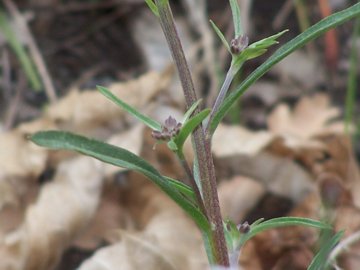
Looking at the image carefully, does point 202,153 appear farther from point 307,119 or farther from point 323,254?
point 307,119

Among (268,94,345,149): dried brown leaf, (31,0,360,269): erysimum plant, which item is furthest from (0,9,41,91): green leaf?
(31,0,360,269): erysimum plant

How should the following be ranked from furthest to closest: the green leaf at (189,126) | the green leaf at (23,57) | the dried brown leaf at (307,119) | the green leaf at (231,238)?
the green leaf at (23,57) → the dried brown leaf at (307,119) → the green leaf at (231,238) → the green leaf at (189,126)

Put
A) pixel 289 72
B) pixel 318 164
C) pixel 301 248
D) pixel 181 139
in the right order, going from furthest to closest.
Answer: pixel 289 72, pixel 318 164, pixel 301 248, pixel 181 139

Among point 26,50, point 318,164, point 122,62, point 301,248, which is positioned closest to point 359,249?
point 301,248

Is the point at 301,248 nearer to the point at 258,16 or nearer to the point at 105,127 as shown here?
the point at 105,127

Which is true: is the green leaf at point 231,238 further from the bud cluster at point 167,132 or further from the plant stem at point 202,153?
the bud cluster at point 167,132

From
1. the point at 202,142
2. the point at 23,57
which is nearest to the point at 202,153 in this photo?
the point at 202,142

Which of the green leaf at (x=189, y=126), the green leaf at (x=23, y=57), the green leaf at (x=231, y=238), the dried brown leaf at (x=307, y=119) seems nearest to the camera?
the green leaf at (x=189, y=126)

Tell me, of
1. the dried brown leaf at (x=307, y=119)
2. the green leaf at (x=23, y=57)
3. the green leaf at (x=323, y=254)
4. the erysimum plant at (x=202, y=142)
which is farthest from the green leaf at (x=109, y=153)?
the green leaf at (x=23, y=57)
